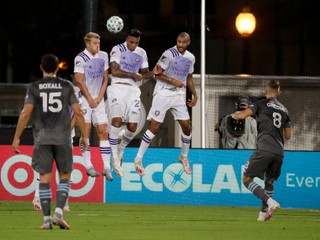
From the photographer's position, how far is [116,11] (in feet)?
154

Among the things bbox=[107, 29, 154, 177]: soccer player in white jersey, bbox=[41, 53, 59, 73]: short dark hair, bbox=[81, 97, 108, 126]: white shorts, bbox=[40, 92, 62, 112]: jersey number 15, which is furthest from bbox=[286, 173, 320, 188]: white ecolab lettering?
bbox=[41, 53, 59, 73]: short dark hair

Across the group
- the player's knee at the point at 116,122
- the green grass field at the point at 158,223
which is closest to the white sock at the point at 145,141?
the player's knee at the point at 116,122

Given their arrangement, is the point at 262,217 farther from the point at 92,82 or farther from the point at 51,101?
the point at 51,101

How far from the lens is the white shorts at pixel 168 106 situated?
2792 centimetres

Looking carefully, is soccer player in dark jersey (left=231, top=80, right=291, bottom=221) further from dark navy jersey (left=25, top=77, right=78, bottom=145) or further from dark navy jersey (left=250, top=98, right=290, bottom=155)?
dark navy jersey (left=25, top=77, right=78, bottom=145)

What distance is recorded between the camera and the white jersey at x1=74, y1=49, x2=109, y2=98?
26.4 meters

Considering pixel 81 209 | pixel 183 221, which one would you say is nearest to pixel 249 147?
pixel 81 209

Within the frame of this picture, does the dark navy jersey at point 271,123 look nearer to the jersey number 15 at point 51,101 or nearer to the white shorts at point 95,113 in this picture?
the white shorts at point 95,113

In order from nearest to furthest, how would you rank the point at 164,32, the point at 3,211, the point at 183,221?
the point at 183,221
the point at 3,211
the point at 164,32

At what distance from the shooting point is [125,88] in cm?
2762

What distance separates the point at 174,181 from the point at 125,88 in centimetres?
311

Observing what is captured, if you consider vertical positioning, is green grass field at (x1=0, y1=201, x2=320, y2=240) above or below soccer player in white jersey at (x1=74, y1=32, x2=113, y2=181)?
below

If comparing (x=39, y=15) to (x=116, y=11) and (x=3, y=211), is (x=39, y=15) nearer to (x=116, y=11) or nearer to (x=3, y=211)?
(x=116, y=11)

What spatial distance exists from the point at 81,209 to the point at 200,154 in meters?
4.19
